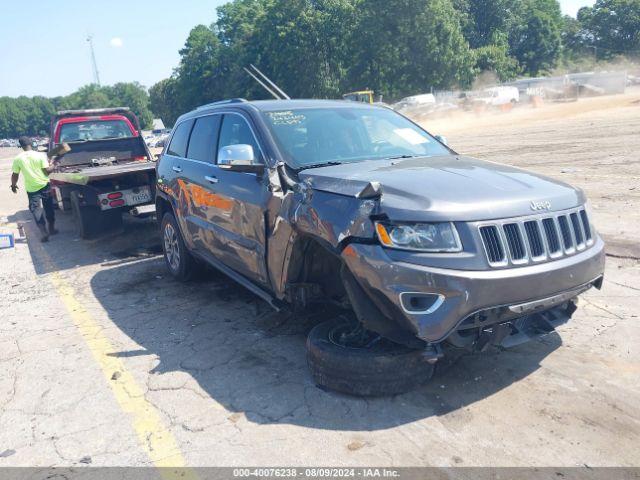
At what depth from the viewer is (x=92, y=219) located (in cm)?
908

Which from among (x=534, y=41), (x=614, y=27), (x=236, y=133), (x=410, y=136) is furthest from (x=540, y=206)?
(x=614, y=27)

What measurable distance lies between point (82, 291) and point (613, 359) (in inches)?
219

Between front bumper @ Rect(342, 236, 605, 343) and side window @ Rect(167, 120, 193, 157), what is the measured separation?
3428 mm

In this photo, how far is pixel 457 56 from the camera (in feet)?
157

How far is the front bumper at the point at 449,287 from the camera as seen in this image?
9.84 ft

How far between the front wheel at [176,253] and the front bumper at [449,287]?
3367 millimetres

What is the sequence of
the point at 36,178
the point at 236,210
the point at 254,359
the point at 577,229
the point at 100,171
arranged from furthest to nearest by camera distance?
the point at 36,178 → the point at 100,171 → the point at 236,210 → the point at 254,359 → the point at 577,229

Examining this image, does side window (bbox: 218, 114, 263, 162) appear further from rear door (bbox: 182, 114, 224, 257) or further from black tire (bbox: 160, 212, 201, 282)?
black tire (bbox: 160, 212, 201, 282)

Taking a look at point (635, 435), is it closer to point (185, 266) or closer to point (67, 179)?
point (185, 266)

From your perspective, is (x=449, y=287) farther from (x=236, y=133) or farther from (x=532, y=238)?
(x=236, y=133)

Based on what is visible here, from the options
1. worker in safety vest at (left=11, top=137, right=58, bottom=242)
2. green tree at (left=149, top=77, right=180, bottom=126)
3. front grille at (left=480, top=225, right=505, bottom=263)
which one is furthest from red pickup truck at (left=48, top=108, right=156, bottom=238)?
green tree at (left=149, top=77, right=180, bottom=126)

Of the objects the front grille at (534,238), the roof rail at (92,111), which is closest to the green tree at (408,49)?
the roof rail at (92,111)

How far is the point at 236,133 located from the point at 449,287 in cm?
265

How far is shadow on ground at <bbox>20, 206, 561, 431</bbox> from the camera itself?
3439 mm
